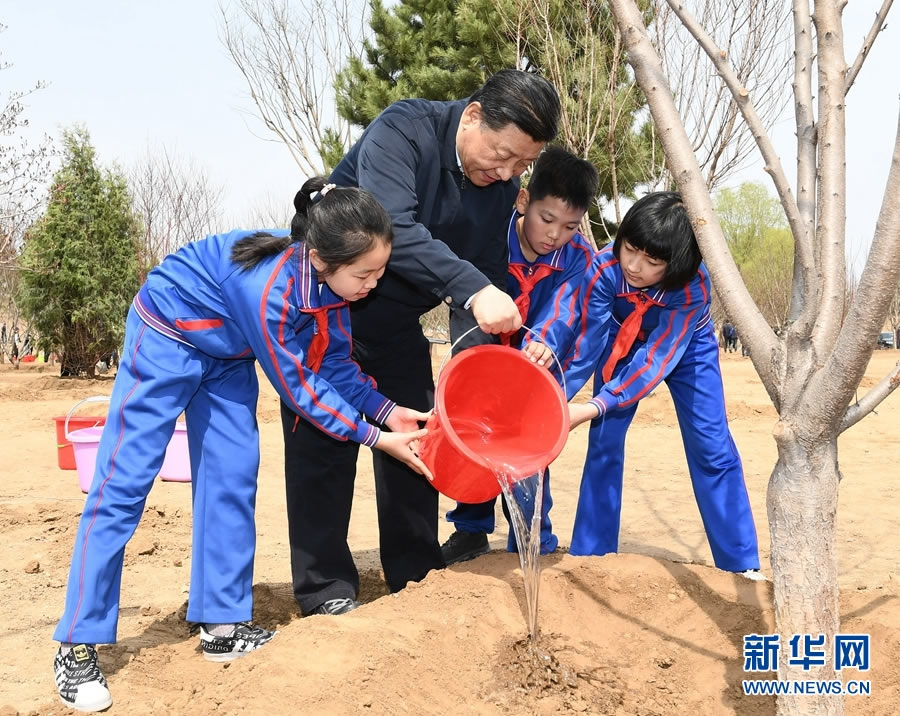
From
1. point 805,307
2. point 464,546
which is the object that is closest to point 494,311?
point 805,307

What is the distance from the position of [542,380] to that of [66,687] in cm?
162

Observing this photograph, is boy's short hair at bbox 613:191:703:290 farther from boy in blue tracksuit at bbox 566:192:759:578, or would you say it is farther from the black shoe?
the black shoe

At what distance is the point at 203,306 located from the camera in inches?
103

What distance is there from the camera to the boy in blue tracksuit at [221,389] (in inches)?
97.0

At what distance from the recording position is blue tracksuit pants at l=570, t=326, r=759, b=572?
11.0 ft

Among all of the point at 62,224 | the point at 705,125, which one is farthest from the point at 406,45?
the point at 705,125

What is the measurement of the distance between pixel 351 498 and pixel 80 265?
39.5 feet

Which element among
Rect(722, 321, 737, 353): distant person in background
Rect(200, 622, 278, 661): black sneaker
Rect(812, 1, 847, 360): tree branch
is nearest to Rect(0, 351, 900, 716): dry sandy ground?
Rect(200, 622, 278, 661): black sneaker

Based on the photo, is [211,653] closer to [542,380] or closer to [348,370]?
[348,370]

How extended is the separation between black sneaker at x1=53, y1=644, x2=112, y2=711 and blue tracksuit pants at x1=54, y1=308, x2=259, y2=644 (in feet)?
0.15

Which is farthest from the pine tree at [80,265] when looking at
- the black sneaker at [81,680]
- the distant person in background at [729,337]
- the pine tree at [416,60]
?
the distant person in background at [729,337]

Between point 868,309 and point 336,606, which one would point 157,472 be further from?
point 868,309

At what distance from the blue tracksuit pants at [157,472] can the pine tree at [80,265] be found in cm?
1186

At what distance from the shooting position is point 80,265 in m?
13.7
